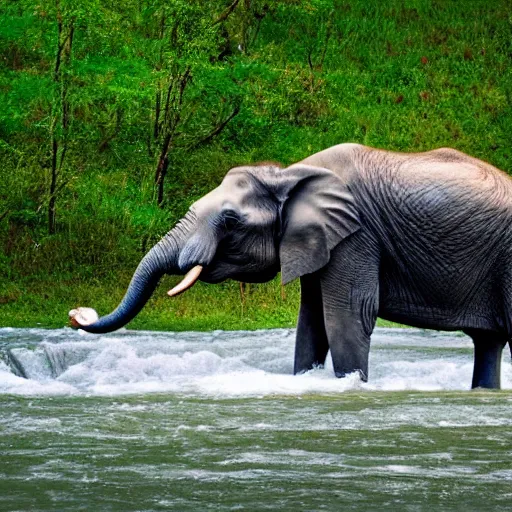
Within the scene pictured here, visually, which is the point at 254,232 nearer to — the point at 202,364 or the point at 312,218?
the point at 312,218

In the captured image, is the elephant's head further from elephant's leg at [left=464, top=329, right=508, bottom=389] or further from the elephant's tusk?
elephant's leg at [left=464, top=329, right=508, bottom=389]

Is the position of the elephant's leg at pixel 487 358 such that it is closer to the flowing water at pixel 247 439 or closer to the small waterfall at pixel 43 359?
the flowing water at pixel 247 439

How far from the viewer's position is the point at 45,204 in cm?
2017

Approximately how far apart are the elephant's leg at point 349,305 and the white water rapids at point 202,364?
0.17 metres

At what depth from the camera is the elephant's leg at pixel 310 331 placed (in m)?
12.0

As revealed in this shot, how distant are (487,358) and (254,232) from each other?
84.1 inches

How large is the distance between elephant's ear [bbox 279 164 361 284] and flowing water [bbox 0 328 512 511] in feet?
2.93

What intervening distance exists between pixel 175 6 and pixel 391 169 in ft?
24.4

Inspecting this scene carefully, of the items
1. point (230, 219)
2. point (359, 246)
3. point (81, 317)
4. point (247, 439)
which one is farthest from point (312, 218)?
point (247, 439)

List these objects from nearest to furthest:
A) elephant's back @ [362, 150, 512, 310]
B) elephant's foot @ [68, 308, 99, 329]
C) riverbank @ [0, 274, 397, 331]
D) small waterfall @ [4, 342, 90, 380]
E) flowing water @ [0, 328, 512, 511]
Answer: flowing water @ [0, 328, 512, 511], elephant's foot @ [68, 308, 99, 329], elephant's back @ [362, 150, 512, 310], small waterfall @ [4, 342, 90, 380], riverbank @ [0, 274, 397, 331]

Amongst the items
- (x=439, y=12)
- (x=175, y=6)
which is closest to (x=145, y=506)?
(x=175, y=6)

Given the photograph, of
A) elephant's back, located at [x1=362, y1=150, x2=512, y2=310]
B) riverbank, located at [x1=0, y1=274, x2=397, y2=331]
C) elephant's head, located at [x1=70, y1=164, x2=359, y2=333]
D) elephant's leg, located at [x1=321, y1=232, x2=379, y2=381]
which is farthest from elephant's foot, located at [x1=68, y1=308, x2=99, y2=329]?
riverbank, located at [x1=0, y1=274, x2=397, y2=331]

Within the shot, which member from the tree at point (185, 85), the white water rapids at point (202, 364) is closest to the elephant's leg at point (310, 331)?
the white water rapids at point (202, 364)

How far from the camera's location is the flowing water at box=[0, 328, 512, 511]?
720cm
